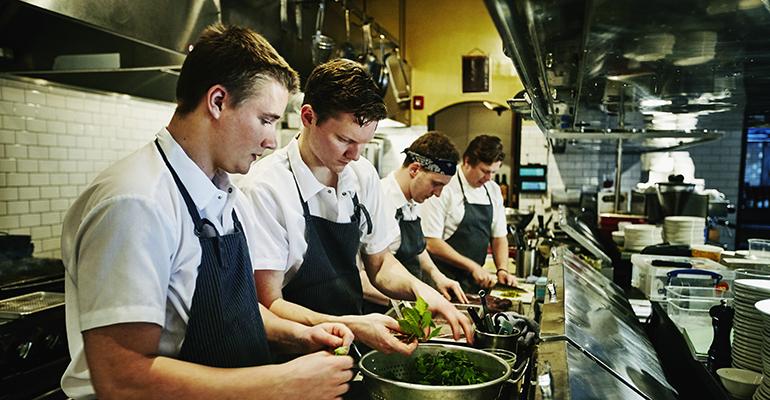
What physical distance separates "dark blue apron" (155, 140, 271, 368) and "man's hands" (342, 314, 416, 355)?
1.00 ft

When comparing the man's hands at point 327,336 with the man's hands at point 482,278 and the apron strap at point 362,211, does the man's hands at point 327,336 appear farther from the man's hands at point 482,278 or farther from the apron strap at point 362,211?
the man's hands at point 482,278

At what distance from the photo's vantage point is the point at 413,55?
26.6 ft

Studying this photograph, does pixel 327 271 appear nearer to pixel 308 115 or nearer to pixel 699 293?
pixel 308 115

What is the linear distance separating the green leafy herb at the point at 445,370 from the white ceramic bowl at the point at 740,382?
651 mm

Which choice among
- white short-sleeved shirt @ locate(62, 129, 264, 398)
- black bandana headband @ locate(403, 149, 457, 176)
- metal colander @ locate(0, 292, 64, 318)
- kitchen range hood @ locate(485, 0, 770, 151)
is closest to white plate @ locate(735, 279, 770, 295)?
kitchen range hood @ locate(485, 0, 770, 151)

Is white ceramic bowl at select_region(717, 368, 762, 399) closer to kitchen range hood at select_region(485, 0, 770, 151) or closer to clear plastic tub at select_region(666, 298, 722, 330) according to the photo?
clear plastic tub at select_region(666, 298, 722, 330)

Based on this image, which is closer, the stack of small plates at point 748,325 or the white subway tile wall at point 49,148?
the stack of small plates at point 748,325

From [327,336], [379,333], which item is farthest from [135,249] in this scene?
[379,333]

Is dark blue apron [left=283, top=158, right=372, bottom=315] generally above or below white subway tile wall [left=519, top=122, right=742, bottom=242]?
below

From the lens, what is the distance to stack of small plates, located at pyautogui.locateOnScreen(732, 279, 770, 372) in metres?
1.62

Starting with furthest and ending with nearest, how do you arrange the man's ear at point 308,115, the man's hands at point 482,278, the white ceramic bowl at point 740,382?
the man's hands at point 482,278
the man's ear at point 308,115
the white ceramic bowl at point 740,382

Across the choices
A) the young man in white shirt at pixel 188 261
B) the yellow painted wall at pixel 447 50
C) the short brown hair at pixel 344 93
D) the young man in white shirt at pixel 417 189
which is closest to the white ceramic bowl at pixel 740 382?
the young man in white shirt at pixel 188 261

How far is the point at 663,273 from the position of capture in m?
2.61

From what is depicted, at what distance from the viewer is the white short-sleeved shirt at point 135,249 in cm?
115
